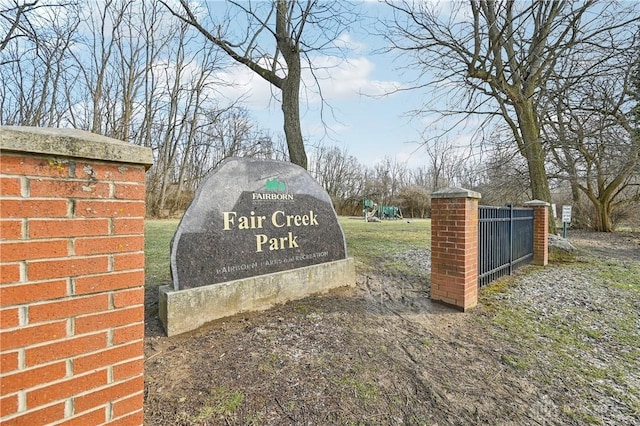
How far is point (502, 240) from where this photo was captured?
17.3 ft

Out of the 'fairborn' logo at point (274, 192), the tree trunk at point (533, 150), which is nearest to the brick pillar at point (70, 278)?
the 'fairborn' logo at point (274, 192)

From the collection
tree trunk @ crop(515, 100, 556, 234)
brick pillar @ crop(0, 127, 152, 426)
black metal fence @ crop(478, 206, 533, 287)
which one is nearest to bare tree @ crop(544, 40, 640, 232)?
tree trunk @ crop(515, 100, 556, 234)

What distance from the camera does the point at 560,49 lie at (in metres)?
8.41

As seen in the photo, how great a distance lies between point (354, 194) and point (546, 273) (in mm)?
32515

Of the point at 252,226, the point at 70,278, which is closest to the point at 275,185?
the point at 252,226

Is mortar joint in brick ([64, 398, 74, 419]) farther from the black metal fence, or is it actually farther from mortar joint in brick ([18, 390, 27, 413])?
the black metal fence

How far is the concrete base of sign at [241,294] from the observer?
113 inches

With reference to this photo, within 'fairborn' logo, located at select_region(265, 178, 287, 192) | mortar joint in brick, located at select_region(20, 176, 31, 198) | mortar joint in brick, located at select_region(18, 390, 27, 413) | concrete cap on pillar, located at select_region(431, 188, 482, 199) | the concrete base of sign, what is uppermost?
'fairborn' logo, located at select_region(265, 178, 287, 192)

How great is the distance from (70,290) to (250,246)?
2236 mm

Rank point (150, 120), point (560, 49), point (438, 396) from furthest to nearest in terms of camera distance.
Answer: point (150, 120) < point (560, 49) < point (438, 396)

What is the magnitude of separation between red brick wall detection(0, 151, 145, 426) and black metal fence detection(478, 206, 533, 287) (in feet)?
14.4

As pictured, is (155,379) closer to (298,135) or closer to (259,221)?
(259,221)

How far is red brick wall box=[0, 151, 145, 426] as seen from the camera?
1.17 metres

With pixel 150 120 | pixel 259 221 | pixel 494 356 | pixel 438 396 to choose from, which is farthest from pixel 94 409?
pixel 150 120
